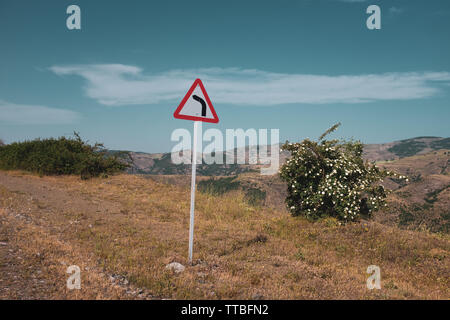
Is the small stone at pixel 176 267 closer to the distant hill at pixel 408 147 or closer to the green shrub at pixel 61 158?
the green shrub at pixel 61 158

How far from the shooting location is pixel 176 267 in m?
5.33

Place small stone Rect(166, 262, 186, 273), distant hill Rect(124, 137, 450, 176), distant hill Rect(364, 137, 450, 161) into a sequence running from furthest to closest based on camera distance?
distant hill Rect(364, 137, 450, 161), distant hill Rect(124, 137, 450, 176), small stone Rect(166, 262, 186, 273)

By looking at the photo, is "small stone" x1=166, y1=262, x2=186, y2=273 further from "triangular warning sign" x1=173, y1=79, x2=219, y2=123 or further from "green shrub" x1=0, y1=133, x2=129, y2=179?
"green shrub" x1=0, y1=133, x2=129, y2=179

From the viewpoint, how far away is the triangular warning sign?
18.3 feet

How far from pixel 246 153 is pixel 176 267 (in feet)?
282

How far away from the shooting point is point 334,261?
625 centimetres

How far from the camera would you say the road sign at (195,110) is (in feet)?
18.3

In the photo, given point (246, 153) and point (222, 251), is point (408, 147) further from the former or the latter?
point (222, 251)

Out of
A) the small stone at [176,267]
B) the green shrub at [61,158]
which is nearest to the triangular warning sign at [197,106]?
the small stone at [176,267]

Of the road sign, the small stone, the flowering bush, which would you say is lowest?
the small stone

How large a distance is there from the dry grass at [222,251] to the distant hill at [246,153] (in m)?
74.1

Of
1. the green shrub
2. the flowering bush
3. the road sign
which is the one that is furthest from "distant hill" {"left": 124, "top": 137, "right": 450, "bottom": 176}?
the road sign

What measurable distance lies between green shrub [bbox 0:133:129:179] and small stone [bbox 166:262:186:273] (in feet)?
46.5
